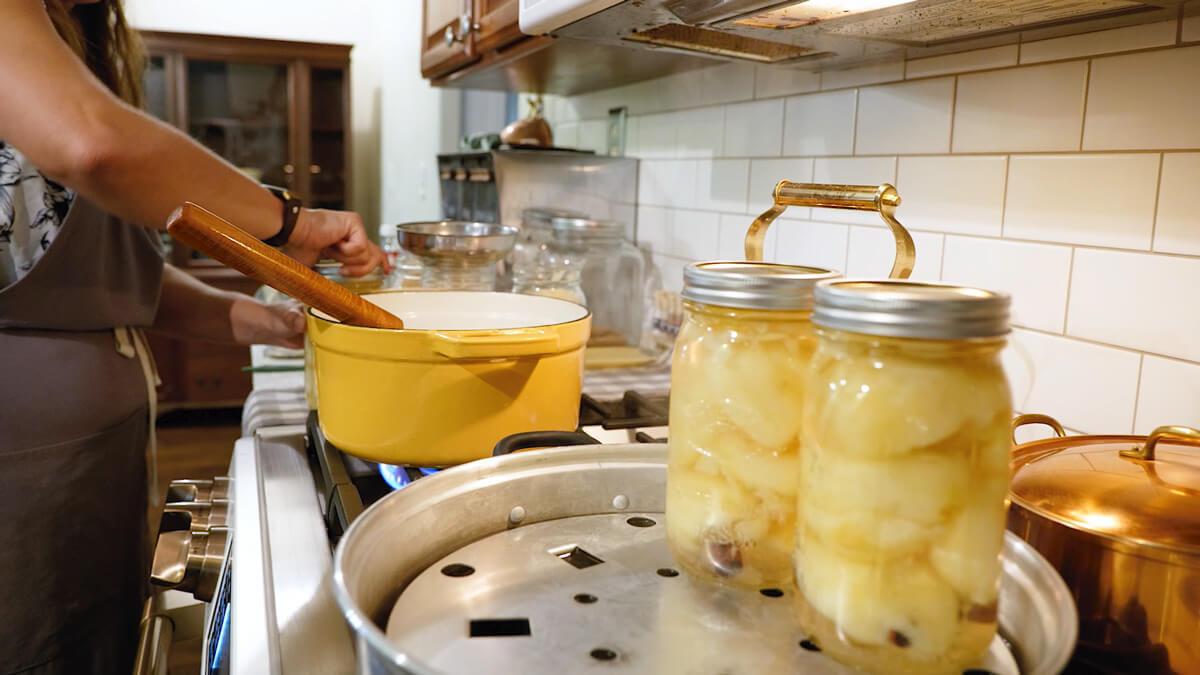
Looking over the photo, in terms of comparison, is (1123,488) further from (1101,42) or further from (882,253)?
(882,253)

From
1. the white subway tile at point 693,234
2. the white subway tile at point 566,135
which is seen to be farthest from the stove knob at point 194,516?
the white subway tile at point 566,135

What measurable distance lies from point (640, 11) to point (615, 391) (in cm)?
55

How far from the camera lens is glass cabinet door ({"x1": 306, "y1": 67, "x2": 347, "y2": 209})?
3924 millimetres

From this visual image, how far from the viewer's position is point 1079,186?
82 cm

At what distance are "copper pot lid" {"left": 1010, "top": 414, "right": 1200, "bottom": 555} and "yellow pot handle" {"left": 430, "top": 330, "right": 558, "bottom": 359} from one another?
35cm

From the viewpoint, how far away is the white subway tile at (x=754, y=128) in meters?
1.30

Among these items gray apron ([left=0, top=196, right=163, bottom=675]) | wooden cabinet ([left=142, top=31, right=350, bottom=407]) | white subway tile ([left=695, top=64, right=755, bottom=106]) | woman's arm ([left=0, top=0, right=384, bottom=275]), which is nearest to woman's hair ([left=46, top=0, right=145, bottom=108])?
gray apron ([left=0, top=196, right=163, bottom=675])

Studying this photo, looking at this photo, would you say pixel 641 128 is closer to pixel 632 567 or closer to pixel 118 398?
pixel 118 398

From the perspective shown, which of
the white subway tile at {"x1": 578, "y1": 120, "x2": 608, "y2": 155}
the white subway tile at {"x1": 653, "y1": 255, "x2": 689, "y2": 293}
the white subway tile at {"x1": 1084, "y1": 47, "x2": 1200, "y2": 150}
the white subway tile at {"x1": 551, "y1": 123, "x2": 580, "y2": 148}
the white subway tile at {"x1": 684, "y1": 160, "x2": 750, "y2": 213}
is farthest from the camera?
the white subway tile at {"x1": 551, "y1": 123, "x2": 580, "y2": 148}

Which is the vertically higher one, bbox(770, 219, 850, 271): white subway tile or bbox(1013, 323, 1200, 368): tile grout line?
bbox(770, 219, 850, 271): white subway tile

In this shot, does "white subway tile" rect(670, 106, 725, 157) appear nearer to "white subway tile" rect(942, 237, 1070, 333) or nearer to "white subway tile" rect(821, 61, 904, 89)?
"white subway tile" rect(821, 61, 904, 89)

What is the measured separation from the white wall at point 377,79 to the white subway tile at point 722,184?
2049 millimetres

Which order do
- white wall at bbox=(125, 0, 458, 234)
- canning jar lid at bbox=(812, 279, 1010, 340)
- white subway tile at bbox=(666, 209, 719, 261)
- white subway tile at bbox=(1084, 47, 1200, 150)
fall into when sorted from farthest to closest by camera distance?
white wall at bbox=(125, 0, 458, 234)
white subway tile at bbox=(666, 209, 719, 261)
white subway tile at bbox=(1084, 47, 1200, 150)
canning jar lid at bbox=(812, 279, 1010, 340)

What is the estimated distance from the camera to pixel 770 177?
1.32 m
